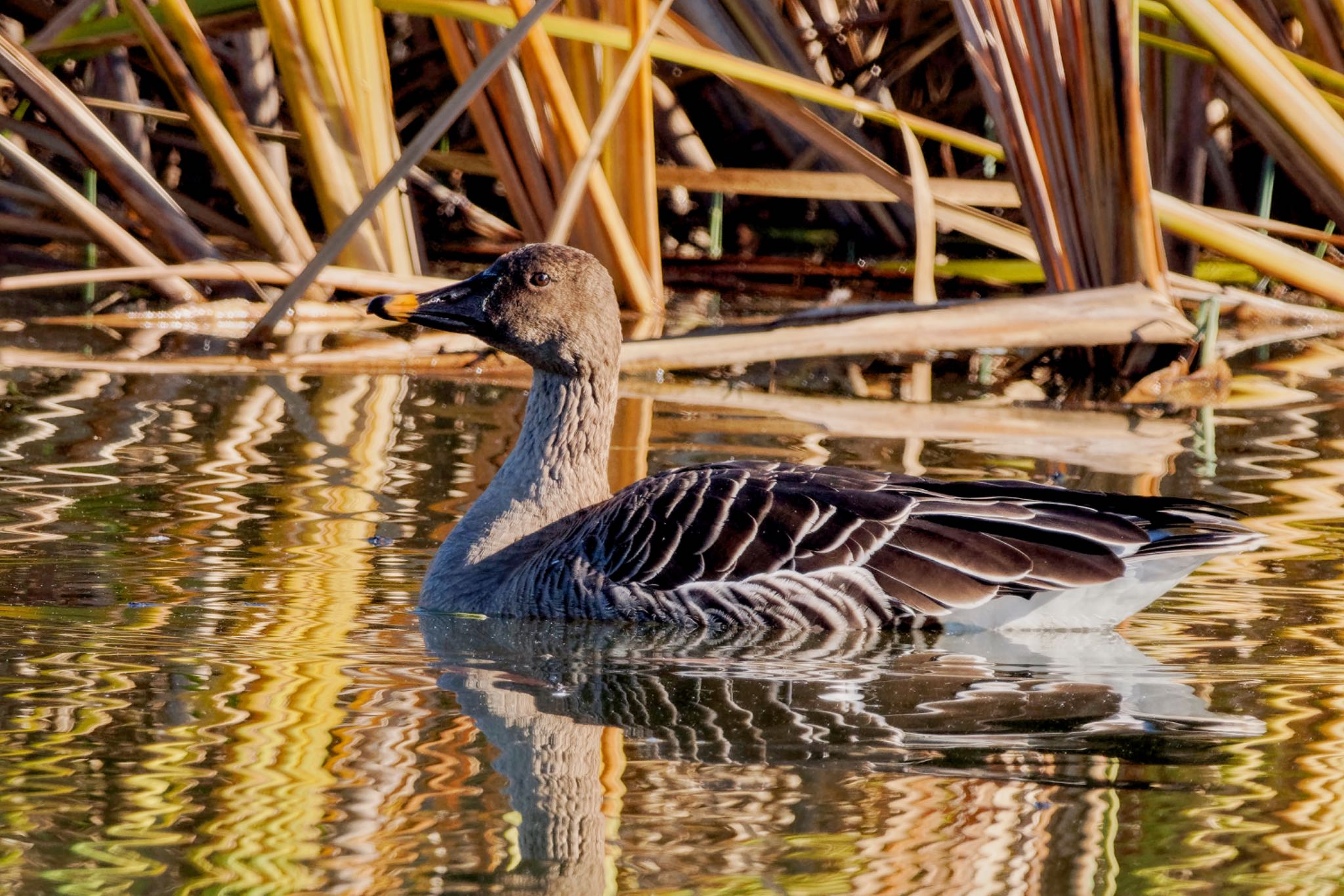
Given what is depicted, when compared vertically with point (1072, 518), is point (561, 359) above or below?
above

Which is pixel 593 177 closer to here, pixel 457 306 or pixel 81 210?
pixel 81 210

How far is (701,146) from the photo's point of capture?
1205cm

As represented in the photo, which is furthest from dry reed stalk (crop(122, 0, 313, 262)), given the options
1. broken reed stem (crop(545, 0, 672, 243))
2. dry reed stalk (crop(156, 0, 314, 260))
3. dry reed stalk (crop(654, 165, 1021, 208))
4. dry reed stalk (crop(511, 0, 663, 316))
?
dry reed stalk (crop(654, 165, 1021, 208))

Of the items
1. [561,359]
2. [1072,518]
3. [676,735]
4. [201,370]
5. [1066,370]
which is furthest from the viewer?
[1066,370]

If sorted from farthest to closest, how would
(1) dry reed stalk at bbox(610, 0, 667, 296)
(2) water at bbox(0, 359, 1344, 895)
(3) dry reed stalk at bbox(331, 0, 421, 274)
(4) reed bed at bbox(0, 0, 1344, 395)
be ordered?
1. (3) dry reed stalk at bbox(331, 0, 421, 274)
2. (1) dry reed stalk at bbox(610, 0, 667, 296)
3. (4) reed bed at bbox(0, 0, 1344, 395)
4. (2) water at bbox(0, 359, 1344, 895)

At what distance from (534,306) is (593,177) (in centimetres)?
294

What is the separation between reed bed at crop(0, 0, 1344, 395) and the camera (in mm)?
7922

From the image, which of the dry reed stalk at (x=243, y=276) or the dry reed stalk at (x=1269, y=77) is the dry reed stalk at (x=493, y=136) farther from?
the dry reed stalk at (x=1269, y=77)

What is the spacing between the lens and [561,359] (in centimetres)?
602

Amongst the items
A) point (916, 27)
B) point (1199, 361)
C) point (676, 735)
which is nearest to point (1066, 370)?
point (1199, 361)

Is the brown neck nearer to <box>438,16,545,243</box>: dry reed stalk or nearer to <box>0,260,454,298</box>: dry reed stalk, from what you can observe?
<box>0,260,454,298</box>: dry reed stalk

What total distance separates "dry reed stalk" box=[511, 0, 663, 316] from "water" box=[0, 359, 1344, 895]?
6.64 feet

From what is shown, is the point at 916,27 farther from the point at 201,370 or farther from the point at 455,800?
the point at 455,800

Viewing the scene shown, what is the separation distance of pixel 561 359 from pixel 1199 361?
4265mm
